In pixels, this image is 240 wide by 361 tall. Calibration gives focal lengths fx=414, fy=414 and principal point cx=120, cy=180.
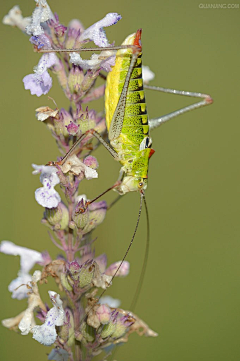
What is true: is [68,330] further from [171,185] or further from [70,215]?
[171,185]

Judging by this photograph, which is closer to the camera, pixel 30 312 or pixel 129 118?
pixel 30 312

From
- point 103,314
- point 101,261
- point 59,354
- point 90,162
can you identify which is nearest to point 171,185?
point 101,261

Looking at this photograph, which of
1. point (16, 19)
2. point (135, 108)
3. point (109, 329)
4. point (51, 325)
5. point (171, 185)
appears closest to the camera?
point (51, 325)

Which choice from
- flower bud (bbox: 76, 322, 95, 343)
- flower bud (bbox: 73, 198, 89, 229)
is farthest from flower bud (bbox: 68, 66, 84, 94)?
flower bud (bbox: 76, 322, 95, 343)

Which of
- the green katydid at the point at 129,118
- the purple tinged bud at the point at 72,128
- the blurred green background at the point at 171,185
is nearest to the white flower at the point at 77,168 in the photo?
the purple tinged bud at the point at 72,128

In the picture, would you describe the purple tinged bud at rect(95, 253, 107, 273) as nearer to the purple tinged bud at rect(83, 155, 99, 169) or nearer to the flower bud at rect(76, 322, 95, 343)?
the flower bud at rect(76, 322, 95, 343)

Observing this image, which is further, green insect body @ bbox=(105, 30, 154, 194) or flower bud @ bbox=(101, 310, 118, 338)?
green insect body @ bbox=(105, 30, 154, 194)

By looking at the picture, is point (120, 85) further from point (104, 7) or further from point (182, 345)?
point (182, 345)

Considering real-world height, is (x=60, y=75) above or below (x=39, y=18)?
below
